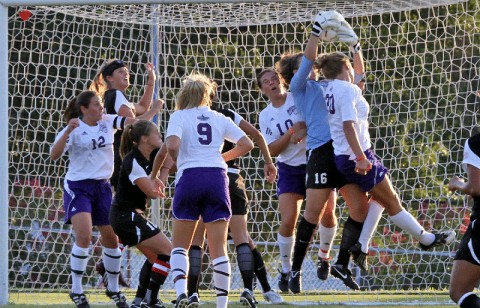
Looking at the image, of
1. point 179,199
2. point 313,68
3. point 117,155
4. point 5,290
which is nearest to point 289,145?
point 313,68

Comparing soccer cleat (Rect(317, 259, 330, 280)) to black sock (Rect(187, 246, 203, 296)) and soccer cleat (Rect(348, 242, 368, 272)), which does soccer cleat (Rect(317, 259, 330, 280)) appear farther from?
black sock (Rect(187, 246, 203, 296))

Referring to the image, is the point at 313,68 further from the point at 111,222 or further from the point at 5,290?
the point at 5,290

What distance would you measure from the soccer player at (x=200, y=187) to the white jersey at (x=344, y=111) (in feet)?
3.31

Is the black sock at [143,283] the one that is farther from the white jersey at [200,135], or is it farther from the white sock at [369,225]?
the white sock at [369,225]

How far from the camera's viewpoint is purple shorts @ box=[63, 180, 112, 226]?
9000 mm

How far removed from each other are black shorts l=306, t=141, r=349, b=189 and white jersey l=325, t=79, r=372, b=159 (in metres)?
0.15

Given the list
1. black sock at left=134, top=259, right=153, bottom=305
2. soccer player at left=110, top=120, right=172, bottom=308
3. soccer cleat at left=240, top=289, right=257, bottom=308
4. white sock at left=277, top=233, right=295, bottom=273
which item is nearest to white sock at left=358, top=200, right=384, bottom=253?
soccer cleat at left=240, top=289, right=257, bottom=308

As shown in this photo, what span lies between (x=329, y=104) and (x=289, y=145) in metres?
1.03

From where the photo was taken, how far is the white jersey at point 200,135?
7.66m

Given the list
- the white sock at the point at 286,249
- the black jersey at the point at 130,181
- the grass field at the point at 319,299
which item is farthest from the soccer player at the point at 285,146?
the black jersey at the point at 130,181

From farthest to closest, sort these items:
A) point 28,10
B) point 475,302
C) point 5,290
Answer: point 28,10 → point 5,290 → point 475,302

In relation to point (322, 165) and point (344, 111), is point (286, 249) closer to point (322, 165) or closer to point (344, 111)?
point (322, 165)

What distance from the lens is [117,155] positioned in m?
9.84

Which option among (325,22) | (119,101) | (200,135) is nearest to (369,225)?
(325,22)
